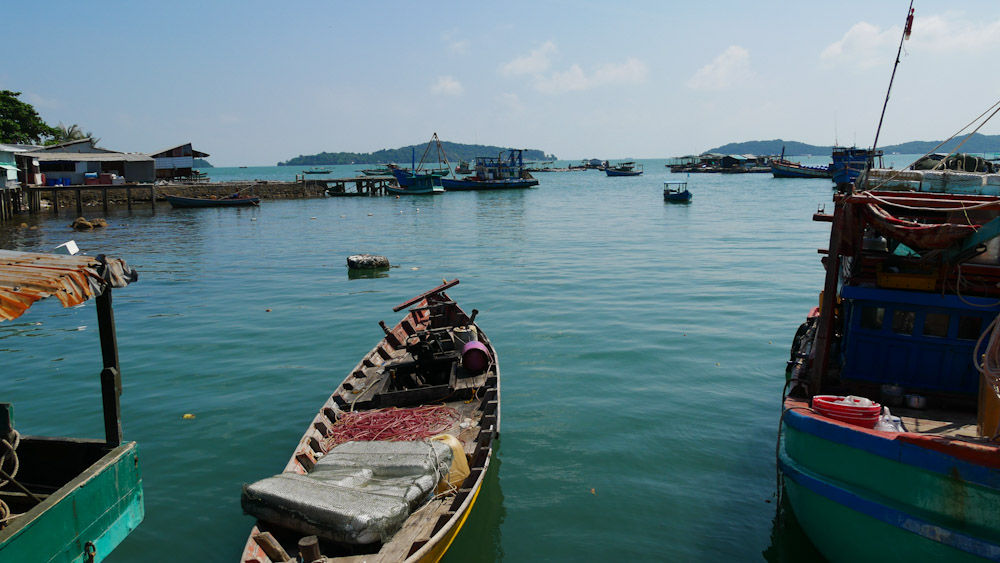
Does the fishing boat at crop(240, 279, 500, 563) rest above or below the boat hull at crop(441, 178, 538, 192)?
below

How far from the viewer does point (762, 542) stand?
8883mm

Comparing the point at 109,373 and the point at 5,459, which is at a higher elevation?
the point at 109,373

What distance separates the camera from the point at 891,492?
22.0ft

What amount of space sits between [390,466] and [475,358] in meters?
4.15

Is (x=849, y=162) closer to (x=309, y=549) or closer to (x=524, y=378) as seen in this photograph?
(x=524, y=378)

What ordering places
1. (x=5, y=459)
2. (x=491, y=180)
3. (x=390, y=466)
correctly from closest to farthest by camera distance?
(x=5, y=459)
(x=390, y=466)
(x=491, y=180)

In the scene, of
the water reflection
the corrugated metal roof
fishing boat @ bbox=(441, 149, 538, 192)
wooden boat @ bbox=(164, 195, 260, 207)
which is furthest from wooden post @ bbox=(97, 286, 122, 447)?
fishing boat @ bbox=(441, 149, 538, 192)

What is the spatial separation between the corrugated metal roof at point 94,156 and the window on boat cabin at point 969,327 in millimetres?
67371

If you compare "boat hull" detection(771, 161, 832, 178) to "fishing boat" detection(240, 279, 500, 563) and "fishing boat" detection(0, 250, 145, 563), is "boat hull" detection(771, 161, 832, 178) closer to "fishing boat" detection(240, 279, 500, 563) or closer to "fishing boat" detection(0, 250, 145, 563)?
"fishing boat" detection(240, 279, 500, 563)

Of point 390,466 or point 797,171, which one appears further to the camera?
point 797,171

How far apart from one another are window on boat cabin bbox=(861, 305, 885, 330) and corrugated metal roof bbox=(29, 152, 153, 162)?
66358mm

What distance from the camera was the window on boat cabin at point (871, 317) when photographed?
913 cm

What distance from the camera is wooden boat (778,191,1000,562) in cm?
631

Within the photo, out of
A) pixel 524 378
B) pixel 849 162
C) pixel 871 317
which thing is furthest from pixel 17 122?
pixel 849 162
